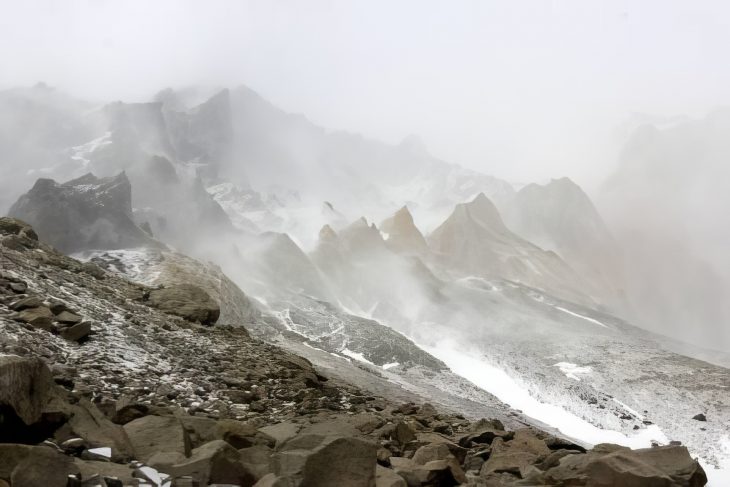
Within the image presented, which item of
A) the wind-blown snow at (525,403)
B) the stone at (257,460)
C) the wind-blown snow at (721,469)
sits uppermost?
the stone at (257,460)

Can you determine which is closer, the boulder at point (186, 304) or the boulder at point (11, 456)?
the boulder at point (11, 456)

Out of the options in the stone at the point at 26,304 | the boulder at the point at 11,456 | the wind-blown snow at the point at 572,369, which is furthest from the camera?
the wind-blown snow at the point at 572,369

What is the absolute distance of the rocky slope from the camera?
7320 millimetres

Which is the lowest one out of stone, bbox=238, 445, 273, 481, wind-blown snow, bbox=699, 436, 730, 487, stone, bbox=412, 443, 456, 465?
wind-blown snow, bbox=699, 436, 730, 487

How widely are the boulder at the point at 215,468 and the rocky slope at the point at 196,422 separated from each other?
0.02 m

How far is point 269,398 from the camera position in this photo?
49.1 ft

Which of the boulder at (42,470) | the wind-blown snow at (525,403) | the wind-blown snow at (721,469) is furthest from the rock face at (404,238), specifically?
the boulder at (42,470)

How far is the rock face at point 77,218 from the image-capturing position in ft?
197

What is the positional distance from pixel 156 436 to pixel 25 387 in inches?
82.2

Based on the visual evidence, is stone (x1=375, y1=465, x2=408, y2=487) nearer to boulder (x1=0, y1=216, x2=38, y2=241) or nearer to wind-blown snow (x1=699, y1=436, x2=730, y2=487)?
boulder (x1=0, y1=216, x2=38, y2=241)

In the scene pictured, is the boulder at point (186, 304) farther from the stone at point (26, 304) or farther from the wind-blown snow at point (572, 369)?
the wind-blown snow at point (572, 369)

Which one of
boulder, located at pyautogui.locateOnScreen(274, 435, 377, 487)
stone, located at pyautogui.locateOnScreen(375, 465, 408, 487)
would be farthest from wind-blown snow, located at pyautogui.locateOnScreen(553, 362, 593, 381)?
boulder, located at pyautogui.locateOnScreen(274, 435, 377, 487)

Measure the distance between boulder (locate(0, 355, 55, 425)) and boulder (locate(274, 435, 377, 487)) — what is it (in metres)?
3.63

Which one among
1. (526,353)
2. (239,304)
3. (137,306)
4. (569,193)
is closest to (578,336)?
(526,353)
